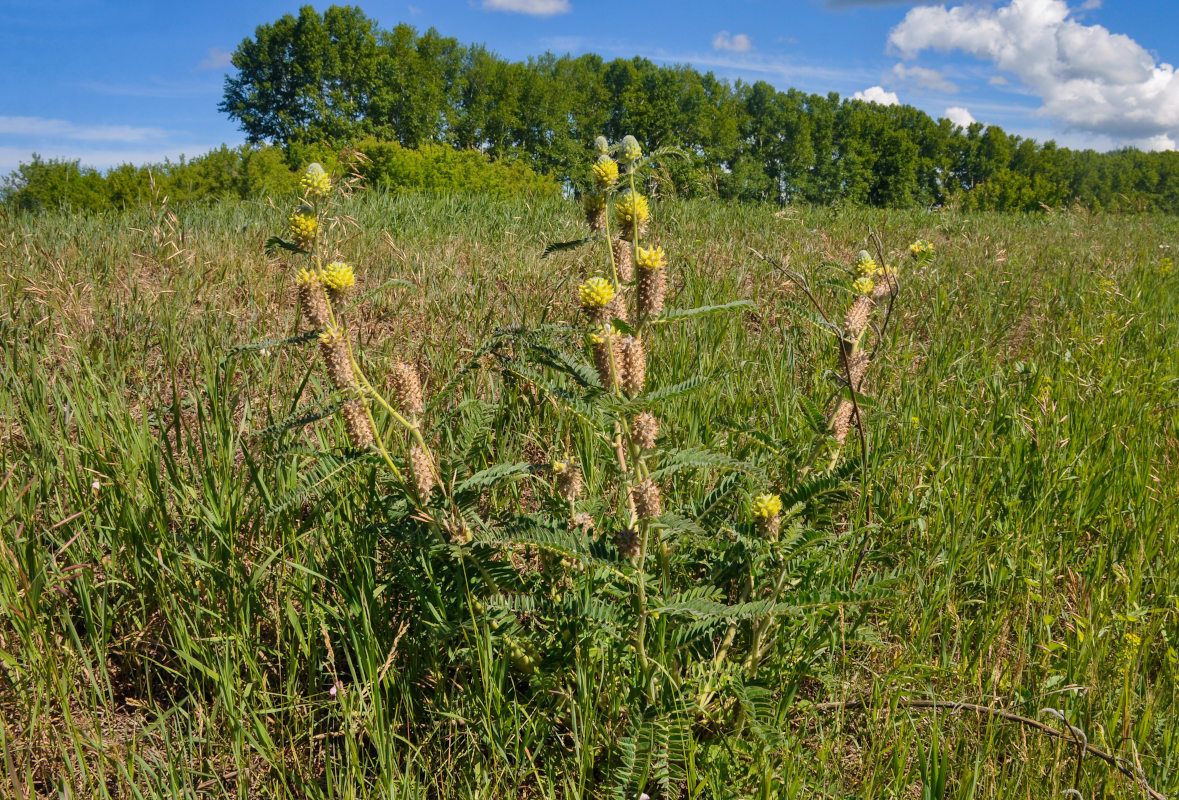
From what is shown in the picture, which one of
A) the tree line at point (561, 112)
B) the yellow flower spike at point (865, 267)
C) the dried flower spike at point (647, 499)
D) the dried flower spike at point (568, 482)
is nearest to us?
the dried flower spike at point (647, 499)

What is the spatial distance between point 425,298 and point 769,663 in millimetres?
2623

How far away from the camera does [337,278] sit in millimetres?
1390

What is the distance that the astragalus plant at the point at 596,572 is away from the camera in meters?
1.30

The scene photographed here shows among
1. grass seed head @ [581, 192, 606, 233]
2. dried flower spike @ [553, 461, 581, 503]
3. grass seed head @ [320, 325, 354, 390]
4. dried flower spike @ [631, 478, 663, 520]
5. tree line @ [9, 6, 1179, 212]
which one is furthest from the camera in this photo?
tree line @ [9, 6, 1179, 212]

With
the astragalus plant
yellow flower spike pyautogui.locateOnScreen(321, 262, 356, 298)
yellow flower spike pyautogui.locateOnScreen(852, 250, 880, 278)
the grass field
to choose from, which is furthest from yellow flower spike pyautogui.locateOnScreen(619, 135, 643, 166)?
yellow flower spike pyautogui.locateOnScreen(852, 250, 880, 278)

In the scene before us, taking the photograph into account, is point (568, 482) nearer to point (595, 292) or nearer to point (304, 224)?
point (595, 292)

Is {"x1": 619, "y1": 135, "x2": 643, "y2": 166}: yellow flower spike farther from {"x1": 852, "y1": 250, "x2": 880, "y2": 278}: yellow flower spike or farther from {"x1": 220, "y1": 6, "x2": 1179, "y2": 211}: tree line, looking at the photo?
{"x1": 220, "y1": 6, "x2": 1179, "y2": 211}: tree line

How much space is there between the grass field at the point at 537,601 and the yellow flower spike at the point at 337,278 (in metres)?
0.31

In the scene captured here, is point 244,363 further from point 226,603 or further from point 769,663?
point 769,663

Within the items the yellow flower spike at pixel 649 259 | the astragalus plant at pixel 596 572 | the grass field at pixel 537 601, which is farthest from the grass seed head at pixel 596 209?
the grass field at pixel 537 601

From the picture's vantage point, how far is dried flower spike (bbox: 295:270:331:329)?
1357 millimetres

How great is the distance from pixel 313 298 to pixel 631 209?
701 mm

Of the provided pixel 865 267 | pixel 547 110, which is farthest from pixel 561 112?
pixel 865 267

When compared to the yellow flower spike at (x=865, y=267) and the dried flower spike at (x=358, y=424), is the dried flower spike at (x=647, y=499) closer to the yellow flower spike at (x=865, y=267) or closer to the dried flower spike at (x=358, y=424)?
the dried flower spike at (x=358, y=424)
